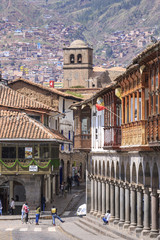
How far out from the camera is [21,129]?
6762cm

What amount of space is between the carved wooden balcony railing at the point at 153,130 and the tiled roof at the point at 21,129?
2934cm

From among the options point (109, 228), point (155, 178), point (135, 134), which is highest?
point (135, 134)

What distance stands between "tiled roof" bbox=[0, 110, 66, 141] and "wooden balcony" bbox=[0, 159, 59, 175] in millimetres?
1772

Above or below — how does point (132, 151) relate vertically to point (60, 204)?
above

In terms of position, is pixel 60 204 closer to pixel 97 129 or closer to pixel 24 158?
pixel 24 158

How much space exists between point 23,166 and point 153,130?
31067mm

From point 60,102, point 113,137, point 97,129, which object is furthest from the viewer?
point 60,102

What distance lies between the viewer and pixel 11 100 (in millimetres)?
74375

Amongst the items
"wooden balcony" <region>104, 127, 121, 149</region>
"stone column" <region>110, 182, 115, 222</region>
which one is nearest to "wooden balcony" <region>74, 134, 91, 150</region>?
"stone column" <region>110, 182, 115, 222</region>

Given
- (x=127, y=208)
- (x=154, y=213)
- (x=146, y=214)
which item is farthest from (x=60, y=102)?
(x=154, y=213)

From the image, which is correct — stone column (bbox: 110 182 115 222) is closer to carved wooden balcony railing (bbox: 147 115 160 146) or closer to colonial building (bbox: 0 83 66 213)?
colonial building (bbox: 0 83 66 213)

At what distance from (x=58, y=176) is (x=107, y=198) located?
29.9m

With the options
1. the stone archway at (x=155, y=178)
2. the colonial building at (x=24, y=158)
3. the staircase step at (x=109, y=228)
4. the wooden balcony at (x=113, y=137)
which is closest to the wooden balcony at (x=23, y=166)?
the colonial building at (x=24, y=158)

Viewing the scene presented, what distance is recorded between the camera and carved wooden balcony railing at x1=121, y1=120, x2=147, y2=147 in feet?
128
